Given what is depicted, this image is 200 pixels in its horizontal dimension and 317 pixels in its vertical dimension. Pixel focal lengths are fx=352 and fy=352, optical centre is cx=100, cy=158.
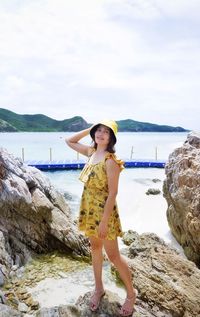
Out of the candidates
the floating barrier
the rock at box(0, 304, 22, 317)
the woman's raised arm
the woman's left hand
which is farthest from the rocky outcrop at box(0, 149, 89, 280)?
the floating barrier

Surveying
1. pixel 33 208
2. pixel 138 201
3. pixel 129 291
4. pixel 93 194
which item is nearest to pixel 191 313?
pixel 129 291

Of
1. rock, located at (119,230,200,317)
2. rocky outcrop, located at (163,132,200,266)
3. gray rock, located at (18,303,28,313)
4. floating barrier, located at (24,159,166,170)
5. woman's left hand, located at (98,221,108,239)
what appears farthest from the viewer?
floating barrier, located at (24,159,166,170)

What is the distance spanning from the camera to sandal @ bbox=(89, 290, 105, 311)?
3.11 meters

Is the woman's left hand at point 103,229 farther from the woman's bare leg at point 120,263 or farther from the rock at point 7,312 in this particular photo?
the rock at point 7,312

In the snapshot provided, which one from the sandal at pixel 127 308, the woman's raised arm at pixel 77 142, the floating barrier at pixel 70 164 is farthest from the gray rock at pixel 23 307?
the floating barrier at pixel 70 164

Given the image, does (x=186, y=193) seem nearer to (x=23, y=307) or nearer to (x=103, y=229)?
(x=23, y=307)

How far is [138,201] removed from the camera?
44.9ft

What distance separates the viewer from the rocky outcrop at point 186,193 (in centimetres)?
679

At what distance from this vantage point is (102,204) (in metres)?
3.03

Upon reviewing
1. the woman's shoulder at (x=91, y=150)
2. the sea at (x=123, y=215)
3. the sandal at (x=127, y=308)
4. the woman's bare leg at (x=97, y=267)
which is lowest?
the sea at (x=123, y=215)

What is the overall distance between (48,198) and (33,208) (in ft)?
2.29

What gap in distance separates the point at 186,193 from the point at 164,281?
3.28m

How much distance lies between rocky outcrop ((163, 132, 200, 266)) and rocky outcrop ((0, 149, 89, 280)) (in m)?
2.35

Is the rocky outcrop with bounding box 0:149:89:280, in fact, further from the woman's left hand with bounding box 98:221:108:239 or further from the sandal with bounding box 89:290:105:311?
the woman's left hand with bounding box 98:221:108:239
